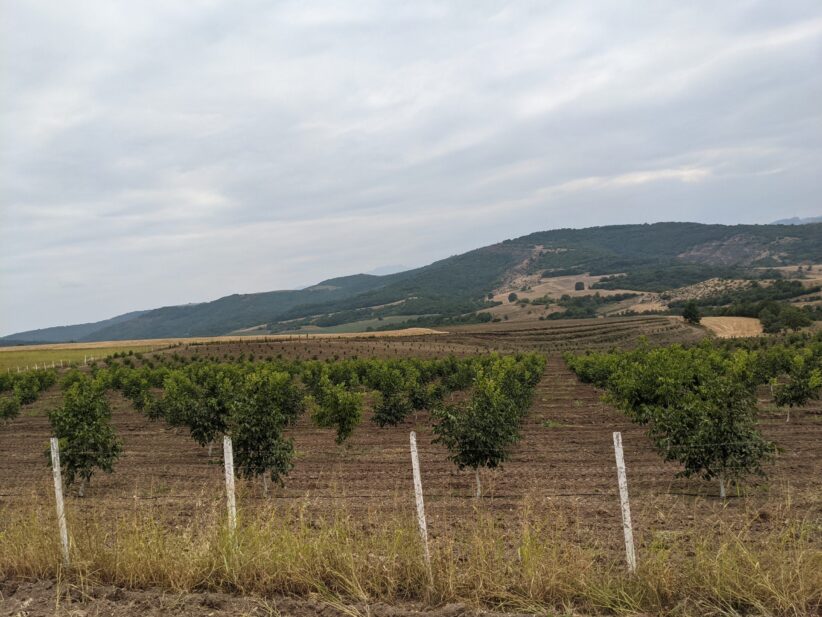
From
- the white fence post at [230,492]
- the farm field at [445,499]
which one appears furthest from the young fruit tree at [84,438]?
the white fence post at [230,492]

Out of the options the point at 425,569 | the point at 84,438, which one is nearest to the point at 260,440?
the point at 84,438

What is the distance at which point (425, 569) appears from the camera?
6.61 m

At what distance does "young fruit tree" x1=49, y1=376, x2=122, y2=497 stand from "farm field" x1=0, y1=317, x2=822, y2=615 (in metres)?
→ 0.80

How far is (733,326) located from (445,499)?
11273 cm

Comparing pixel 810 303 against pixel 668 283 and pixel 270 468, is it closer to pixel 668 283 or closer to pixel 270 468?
pixel 668 283

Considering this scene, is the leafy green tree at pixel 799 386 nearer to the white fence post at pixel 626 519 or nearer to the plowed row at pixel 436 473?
the plowed row at pixel 436 473

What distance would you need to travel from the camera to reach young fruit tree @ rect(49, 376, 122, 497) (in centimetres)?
1697

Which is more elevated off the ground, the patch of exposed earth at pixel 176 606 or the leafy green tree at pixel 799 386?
the patch of exposed earth at pixel 176 606

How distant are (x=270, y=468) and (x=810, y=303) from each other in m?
139

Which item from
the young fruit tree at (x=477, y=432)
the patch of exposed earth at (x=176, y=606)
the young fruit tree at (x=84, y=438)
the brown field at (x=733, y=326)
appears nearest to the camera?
the patch of exposed earth at (x=176, y=606)

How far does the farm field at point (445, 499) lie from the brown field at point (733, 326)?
71.4m

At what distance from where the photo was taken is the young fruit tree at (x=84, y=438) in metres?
17.0

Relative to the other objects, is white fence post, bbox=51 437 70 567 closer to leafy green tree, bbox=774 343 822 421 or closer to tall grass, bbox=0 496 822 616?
tall grass, bbox=0 496 822 616

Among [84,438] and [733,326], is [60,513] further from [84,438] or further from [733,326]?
[733,326]
